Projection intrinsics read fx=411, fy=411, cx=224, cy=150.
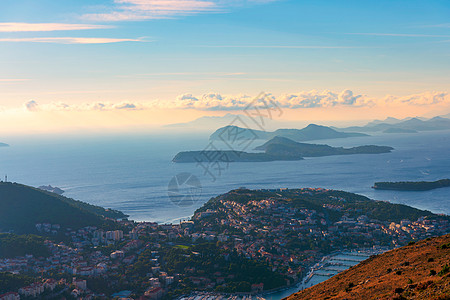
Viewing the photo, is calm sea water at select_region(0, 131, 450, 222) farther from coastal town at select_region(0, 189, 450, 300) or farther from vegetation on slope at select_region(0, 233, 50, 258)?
vegetation on slope at select_region(0, 233, 50, 258)

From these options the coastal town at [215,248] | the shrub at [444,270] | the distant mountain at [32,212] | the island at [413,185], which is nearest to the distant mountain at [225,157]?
the island at [413,185]

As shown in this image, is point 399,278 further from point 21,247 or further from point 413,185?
point 413,185

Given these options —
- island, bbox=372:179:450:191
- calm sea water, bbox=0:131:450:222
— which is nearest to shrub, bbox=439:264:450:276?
calm sea water, bbox=0:131:450:222

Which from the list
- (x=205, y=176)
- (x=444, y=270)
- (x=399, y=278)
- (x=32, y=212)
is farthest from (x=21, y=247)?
(x=205, y=176)

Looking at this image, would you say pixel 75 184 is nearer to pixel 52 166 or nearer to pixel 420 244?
pixel 52 166

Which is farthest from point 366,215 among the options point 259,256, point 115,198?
point 115,198

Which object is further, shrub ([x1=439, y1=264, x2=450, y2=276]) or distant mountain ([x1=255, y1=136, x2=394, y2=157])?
distant mountain ([x1=255, y1=136, x2=394, y2=157])
